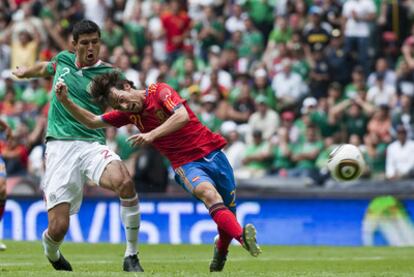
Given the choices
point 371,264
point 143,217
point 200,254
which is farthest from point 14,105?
point 371,264

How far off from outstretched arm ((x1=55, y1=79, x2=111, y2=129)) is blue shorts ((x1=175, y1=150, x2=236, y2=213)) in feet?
3.19

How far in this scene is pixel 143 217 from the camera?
20.4 metres

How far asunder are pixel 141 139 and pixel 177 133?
92cm

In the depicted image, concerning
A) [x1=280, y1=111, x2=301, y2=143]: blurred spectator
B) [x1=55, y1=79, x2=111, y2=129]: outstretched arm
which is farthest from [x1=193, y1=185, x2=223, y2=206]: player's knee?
[x1=280, y1=111, x2=301, y2=143]: blurred spectator

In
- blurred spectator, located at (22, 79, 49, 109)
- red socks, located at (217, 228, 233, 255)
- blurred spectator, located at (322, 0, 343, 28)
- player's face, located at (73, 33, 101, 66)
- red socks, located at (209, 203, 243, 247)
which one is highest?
player's face, located at (73, 33, 101, 66)

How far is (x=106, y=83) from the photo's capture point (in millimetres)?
11359

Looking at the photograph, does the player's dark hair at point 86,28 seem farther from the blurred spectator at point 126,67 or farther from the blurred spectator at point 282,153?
the blurred spectator at point 126,67

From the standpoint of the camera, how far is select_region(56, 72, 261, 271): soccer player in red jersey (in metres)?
11.2

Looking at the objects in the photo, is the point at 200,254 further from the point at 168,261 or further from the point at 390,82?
the point at 390,82

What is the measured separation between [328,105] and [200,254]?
6670mm

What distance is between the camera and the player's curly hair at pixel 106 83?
11.4 m

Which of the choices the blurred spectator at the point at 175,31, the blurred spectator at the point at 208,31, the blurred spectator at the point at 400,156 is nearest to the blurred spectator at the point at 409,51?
the blurred spectator at the point at 400,156

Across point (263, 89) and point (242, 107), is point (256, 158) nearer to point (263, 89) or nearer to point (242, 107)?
point (242, 107)

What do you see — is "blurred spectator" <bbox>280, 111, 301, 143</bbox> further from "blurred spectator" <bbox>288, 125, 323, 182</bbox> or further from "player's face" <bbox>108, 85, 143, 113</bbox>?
"player's face" <bbox>108, 85, 143, 113</bbox>
